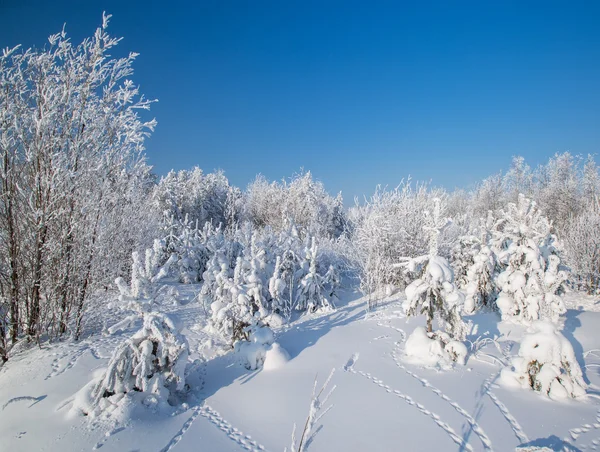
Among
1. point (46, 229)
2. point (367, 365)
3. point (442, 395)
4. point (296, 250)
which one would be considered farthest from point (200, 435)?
point (296, 250)

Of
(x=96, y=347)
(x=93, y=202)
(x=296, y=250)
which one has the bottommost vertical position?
(x=96, y=347)

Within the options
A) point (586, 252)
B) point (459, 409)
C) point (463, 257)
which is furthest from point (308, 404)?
point (586, 252)

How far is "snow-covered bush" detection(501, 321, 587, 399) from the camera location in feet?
14.3

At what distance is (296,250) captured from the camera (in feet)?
35.8

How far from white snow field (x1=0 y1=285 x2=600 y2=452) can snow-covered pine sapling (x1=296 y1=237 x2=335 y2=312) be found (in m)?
3.15

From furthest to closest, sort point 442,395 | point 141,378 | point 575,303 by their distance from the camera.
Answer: point 575,303
point 442,395
point 141,378

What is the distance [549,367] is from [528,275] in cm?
373

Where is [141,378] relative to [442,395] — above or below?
above

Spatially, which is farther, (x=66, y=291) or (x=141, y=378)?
(x=66, y=291)

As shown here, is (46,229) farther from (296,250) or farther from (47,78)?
(296,250)

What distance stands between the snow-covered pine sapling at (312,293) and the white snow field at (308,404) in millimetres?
3149

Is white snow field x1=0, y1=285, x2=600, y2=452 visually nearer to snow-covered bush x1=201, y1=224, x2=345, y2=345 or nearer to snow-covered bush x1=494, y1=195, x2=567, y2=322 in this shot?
snow-covered bush x1=201, y1=224, x2=345, y2=345

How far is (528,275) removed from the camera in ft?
24.5

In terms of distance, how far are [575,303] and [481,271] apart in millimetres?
3920
